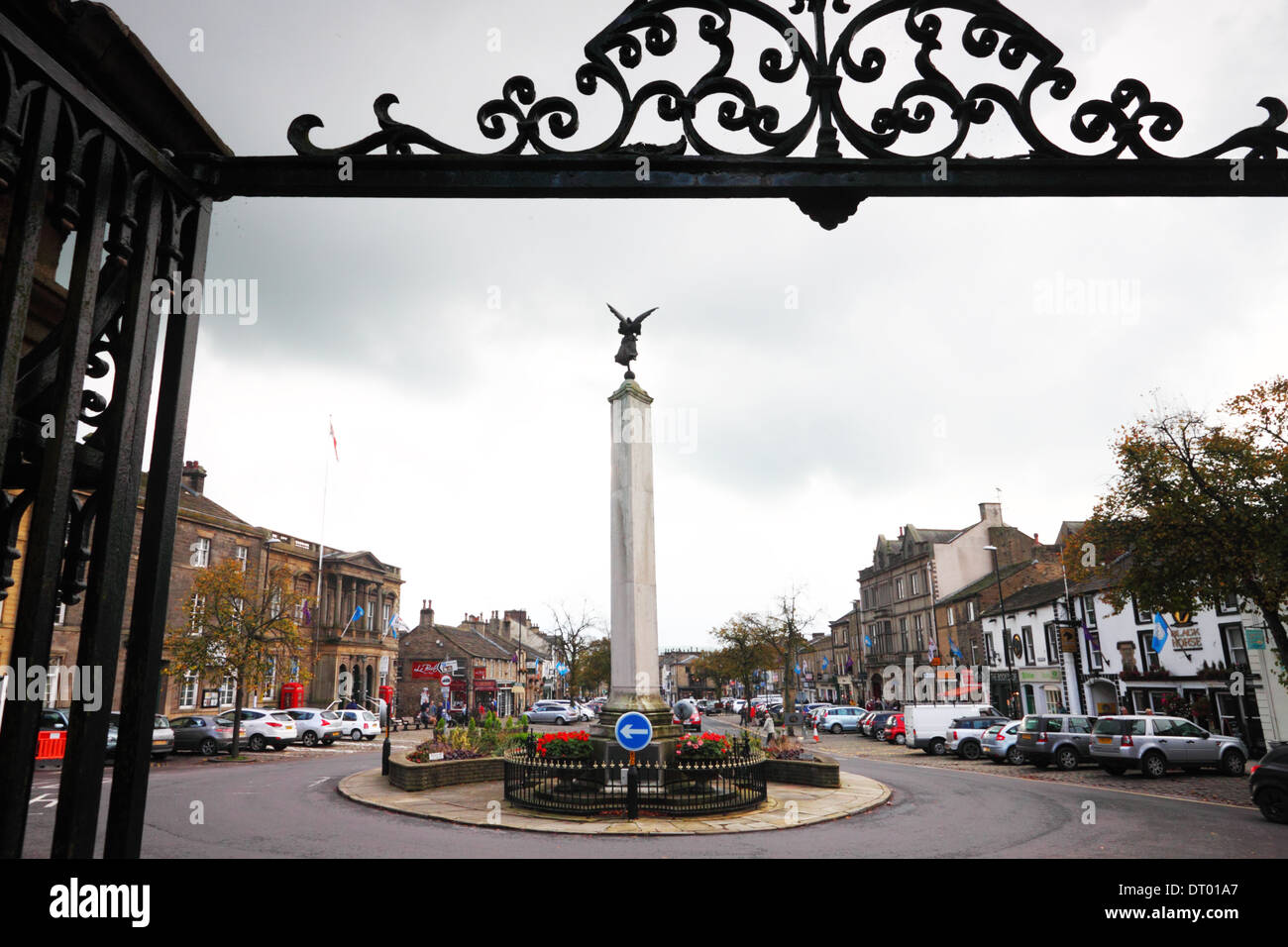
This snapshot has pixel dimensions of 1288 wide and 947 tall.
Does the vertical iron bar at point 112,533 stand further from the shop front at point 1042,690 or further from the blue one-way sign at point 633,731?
the shop front at point 1042,690

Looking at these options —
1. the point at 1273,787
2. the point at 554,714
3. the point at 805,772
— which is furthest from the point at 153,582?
the point at 554,714

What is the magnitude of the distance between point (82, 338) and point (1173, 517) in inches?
902

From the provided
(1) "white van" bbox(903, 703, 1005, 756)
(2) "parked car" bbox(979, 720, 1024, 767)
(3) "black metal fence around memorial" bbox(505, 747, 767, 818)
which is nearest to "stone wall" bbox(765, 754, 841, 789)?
(3) "black metal fence around memorial" bbox(505, 747, 767, 818)

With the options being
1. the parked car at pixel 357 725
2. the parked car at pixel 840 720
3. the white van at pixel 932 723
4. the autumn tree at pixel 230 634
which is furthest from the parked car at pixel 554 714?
the white van at pixel 932 723

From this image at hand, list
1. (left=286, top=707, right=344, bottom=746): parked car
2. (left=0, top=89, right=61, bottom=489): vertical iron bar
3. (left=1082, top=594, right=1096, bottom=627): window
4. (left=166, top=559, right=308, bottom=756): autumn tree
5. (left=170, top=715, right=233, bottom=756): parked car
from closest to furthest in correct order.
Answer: (left=0, top=89, right=61, bottom=489): vertical iron bar < (left=166, top=559, right=308, bottom=756): autumn tree < (left=170, top=715, right=233, bottom=756): parked car < (left=286, top=707, right=344, bottom=746): parked car < (left=1082, top=594, right=1096, bottom=627): window

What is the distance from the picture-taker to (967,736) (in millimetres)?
31906

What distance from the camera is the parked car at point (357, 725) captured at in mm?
39706

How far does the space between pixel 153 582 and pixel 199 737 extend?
33.8m

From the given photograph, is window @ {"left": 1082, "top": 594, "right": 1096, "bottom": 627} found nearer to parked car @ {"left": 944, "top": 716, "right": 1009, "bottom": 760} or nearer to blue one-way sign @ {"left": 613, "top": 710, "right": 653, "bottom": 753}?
parked car @ {"left": 944, "top": 716, "right": 1009, "bottom": 760}

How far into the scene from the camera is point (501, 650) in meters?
85.4

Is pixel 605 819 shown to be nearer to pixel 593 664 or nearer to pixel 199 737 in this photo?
pixel 199 737

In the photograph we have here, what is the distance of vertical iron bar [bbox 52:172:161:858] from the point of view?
6.50 ft

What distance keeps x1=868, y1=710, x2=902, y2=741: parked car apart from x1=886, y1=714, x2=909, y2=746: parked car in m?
0.55
